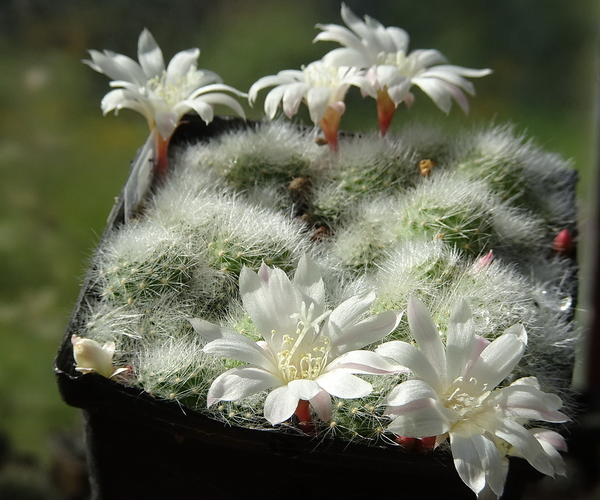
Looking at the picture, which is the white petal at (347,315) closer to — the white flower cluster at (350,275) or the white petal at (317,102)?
the white flower cluster at (350,275)

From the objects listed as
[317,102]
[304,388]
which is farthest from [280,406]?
[317,102]

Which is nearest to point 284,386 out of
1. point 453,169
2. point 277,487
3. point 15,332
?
point 277,487

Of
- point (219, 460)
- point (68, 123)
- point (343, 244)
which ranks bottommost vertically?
point (219, 460)

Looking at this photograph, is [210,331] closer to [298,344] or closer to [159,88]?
[298,344]

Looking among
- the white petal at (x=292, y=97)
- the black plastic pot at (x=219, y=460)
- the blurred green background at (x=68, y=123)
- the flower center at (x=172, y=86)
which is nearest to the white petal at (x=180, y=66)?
the flower center at (x=172, y=86)

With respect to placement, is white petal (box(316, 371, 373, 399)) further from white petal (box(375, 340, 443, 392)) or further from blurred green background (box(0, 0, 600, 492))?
blurred green background (box(0, 0, 600, 492))

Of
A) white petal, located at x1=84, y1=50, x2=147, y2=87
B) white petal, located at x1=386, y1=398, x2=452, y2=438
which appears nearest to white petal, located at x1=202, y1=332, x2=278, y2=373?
white petal, located at x1=386, y1=398, x2=452, y2=438
